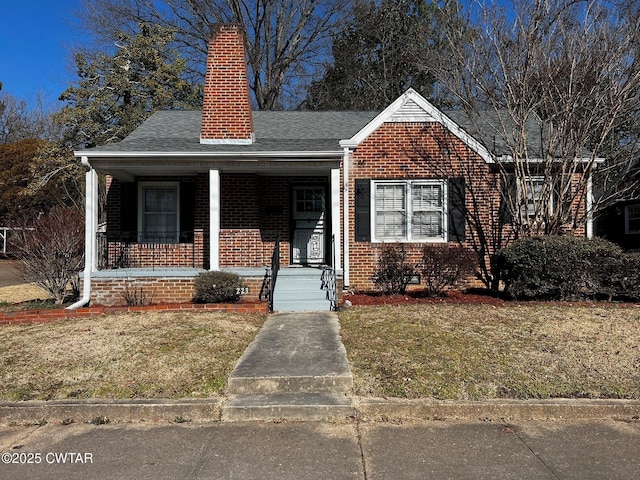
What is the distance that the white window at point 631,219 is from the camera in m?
20.2

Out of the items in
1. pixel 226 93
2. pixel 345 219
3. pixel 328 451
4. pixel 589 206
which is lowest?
pixel 328 451

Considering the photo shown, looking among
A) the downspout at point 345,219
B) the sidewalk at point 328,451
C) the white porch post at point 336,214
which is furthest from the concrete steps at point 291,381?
the downspout at point 345,219

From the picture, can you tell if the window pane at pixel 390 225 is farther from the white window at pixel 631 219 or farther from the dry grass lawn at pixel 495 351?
the white window at pixel 631 219

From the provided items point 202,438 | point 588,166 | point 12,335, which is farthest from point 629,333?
point 12,335

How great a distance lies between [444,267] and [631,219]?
15145 millimetres

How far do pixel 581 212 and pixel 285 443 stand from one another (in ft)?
32.5

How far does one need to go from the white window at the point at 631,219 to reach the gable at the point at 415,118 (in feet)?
42.0

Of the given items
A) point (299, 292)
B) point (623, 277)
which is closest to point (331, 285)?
point (299, 292)

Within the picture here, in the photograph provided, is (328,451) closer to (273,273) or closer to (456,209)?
(273,273)

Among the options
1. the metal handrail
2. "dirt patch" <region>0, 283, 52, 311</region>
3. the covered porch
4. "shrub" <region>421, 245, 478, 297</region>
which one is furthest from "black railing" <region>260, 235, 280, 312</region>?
"dirt patch" <region>0, 283, 52, 311</region>

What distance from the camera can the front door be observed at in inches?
476

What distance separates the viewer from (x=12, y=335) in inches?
279

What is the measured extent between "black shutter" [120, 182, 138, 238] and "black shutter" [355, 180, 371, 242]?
5.30 meters

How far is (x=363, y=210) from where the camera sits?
11305mm
